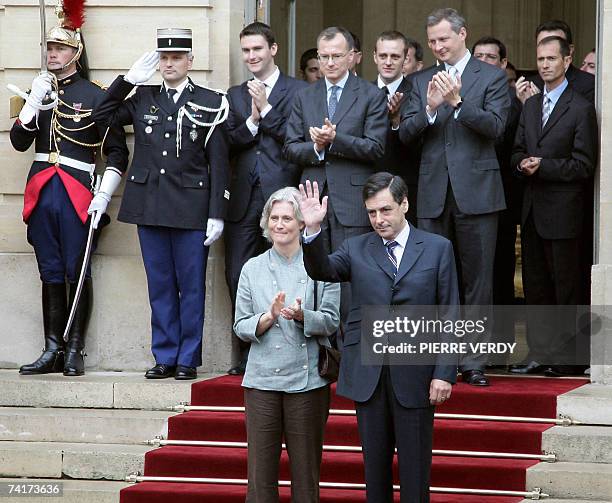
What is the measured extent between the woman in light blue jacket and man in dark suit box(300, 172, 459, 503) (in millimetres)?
168

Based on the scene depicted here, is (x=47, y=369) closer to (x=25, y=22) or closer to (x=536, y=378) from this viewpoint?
(x=25, y=22)

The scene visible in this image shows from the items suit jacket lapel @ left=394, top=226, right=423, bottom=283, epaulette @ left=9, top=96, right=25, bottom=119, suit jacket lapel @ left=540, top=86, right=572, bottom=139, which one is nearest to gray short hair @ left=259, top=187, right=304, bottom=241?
suit jacket lapel @ left=394, top=226, right=423, bottom=283

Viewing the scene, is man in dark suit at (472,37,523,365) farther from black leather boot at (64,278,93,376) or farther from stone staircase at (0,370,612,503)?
black leather boot at (64,278,93,376)

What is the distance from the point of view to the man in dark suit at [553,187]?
335 inches

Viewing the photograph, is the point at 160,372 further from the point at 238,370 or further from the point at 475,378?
the point at 475,378

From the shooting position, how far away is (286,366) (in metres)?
6.63

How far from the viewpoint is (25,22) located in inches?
363

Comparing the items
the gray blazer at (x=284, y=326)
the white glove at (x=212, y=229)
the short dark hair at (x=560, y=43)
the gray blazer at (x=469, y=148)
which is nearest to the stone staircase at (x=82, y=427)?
the white glove at (x=212, y=229)

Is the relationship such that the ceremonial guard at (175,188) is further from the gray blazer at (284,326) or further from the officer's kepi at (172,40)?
the gray blazer at (284,326)

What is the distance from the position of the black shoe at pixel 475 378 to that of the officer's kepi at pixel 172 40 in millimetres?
2466

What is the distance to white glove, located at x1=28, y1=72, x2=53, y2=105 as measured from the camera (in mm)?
8734

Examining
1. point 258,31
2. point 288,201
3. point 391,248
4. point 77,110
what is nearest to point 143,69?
point 77,110

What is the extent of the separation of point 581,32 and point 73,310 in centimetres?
704

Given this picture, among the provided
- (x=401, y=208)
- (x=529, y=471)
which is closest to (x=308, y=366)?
(x=401, y=208)
